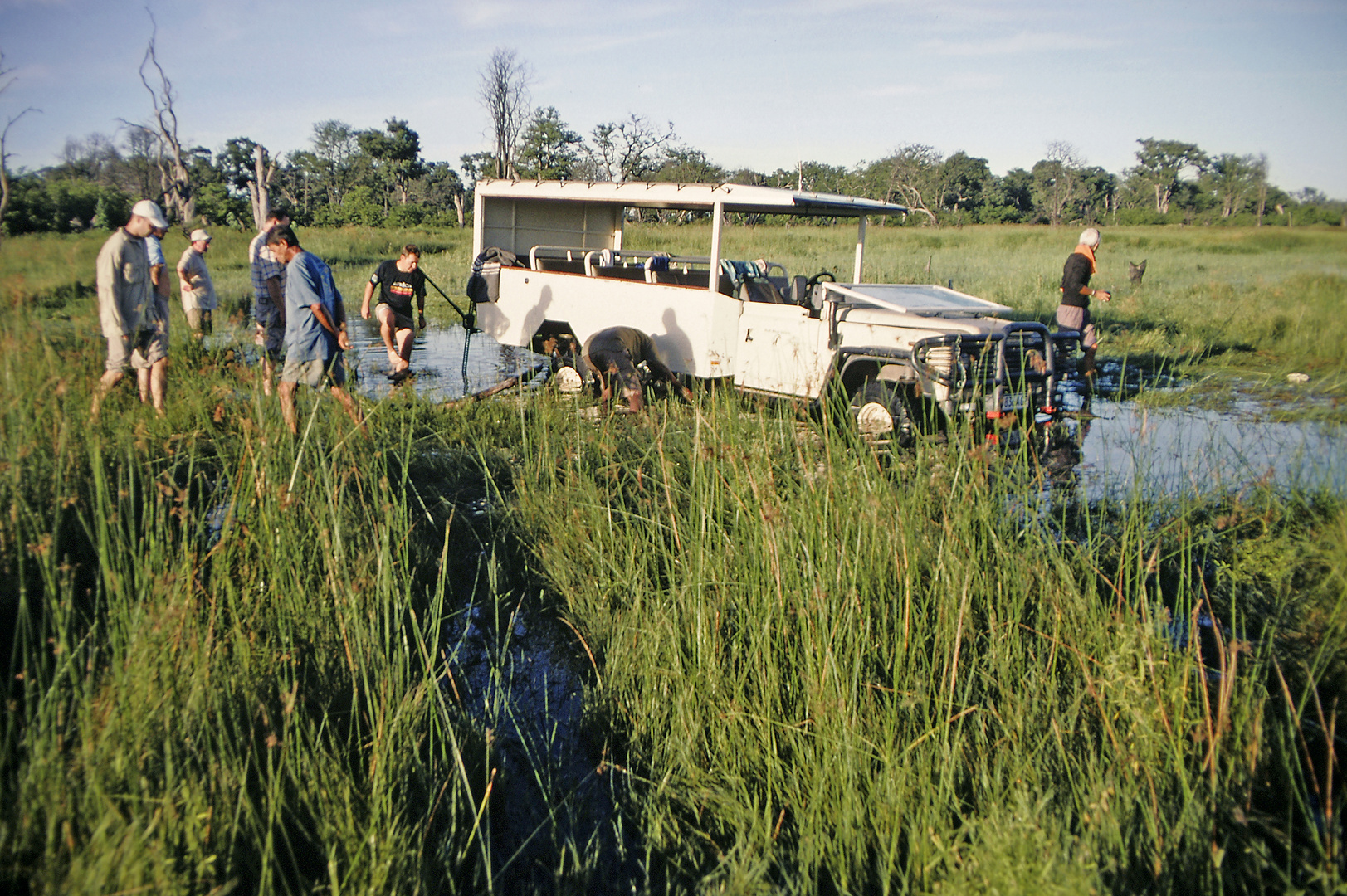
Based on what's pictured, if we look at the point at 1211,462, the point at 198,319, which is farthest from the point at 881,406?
the point at 198,319

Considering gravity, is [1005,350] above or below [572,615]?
above

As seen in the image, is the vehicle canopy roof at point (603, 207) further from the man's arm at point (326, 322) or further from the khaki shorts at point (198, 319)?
the man's arm at point (326, 322)

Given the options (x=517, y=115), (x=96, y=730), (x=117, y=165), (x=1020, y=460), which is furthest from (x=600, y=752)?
(x=117, y=165)

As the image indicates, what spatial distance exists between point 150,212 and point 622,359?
3.61 meters

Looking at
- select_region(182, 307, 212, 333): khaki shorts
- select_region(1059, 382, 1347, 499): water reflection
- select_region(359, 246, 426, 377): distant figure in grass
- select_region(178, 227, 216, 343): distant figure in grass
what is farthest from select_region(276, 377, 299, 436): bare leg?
select_region(1059, 382, 1347, 499): water reflection

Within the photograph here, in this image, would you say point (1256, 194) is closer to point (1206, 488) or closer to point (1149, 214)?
point (1206, 488)

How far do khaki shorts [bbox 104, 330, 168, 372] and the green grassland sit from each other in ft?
5.04

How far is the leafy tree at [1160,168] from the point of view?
69.9 m

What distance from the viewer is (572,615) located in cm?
382

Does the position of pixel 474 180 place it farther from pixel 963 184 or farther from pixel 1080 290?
pixel 963 184

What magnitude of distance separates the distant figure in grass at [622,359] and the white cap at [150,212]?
331cm

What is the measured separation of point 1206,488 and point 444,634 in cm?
358

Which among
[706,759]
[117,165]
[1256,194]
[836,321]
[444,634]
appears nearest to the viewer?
[706,759]

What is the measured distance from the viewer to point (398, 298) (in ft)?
29.8
